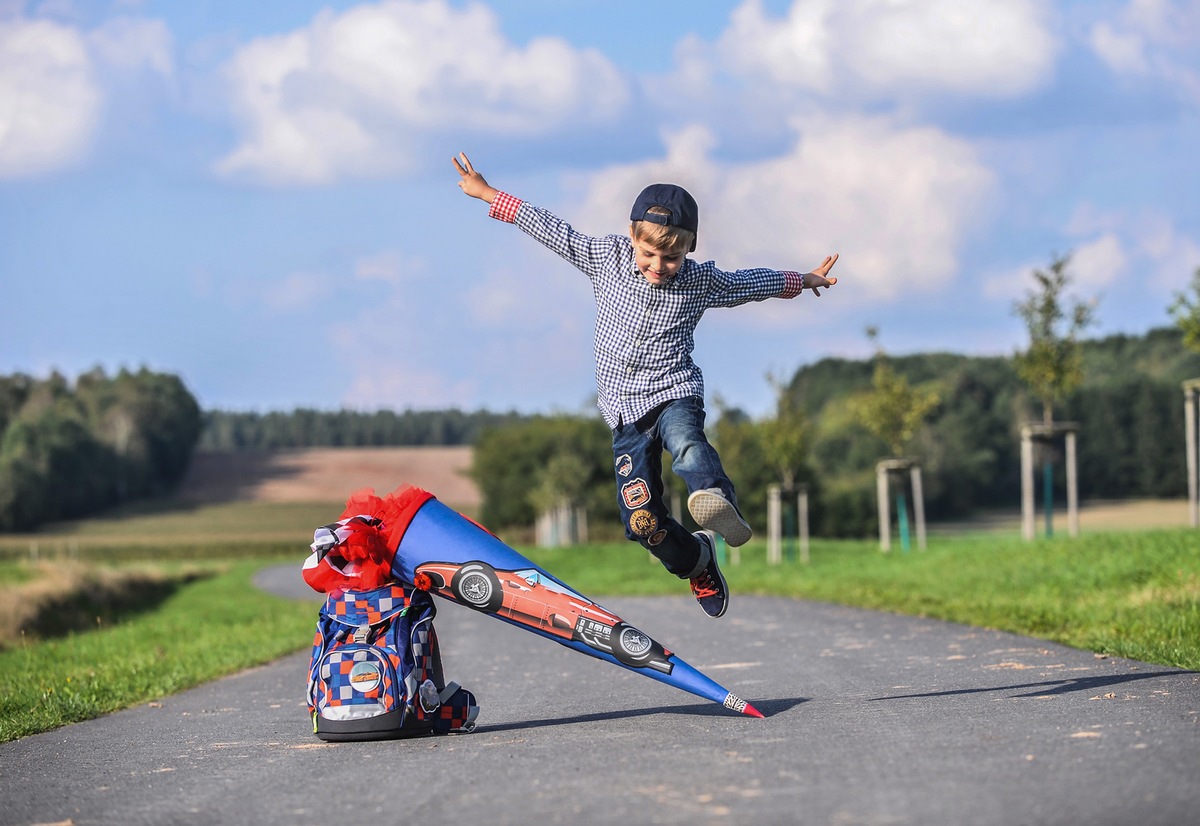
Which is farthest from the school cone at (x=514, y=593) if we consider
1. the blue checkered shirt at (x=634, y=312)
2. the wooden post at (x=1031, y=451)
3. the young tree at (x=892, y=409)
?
the young tree at (x=892, y=409)

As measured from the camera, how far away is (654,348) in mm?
6859

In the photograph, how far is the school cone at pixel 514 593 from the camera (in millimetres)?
6578

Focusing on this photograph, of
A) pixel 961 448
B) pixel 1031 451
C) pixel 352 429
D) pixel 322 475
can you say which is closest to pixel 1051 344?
pixel 1031 451

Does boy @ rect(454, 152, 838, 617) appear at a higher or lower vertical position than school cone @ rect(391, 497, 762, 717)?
higher

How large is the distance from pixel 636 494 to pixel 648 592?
759 inches

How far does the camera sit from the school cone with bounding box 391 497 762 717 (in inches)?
259

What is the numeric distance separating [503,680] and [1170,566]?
30.1 ft

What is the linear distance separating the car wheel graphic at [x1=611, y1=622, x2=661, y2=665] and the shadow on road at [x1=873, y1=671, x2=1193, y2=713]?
A: 1188 mm

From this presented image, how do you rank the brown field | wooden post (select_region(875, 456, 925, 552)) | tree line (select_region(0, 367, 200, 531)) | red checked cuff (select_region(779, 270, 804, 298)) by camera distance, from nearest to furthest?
1. red checked cuff (select_region(779, 270, 804, 298))
2. wooden post (select_region(875, 456, 925, 552))
3. tree line (select_region(0, 367, 200, 531))
4. the brown field

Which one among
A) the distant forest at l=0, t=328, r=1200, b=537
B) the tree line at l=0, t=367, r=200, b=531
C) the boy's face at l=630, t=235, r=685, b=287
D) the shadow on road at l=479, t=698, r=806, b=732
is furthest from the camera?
the tree line at l=0, t=367, r=200, b=531

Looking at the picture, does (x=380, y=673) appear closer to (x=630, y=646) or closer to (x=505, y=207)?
(x=630, y=646)

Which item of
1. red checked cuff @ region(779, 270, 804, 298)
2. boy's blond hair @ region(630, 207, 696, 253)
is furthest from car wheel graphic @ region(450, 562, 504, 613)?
red checked cuff @ region(779, 270, 804, 298)

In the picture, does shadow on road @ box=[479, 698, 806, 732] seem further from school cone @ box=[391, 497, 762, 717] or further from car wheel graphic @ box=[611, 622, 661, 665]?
car wheel graphic @ box=[611, 622, 661, 665]

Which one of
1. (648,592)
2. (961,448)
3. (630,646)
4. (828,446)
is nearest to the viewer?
(630,646)
